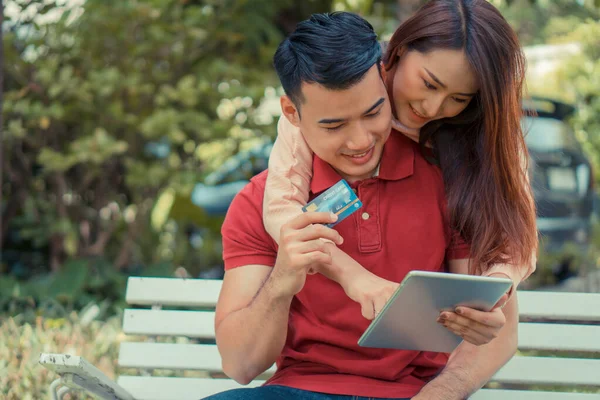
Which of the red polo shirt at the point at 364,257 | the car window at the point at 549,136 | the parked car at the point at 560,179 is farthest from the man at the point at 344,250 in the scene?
the car window at the point at 549,136

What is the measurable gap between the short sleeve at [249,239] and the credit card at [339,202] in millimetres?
342

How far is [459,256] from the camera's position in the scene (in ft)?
7.78

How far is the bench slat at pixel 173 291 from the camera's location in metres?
2.97

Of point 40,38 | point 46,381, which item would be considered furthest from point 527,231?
point 40,38

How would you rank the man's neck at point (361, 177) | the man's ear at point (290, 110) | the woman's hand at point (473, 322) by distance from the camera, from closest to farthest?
1. the woman's hand at point (473, 322)
2. the man's ear at point (290, 110)
3. the man's neck at point (361, 177)

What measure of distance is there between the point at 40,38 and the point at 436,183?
3.49 meters

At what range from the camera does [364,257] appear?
2.27 m

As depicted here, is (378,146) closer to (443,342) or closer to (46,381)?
(443,342)

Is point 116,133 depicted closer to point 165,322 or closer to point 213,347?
point 165,322

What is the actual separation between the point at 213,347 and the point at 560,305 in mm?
1214

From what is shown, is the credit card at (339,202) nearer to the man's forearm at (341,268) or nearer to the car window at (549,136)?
the man's forearm at (341,268)

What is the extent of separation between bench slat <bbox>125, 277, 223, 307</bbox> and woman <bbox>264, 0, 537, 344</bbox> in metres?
0.82

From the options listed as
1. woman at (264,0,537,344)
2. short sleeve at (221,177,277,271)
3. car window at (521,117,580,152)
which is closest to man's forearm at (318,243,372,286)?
woman at (264,0,537,344)

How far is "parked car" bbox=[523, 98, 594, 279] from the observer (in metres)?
7.17
